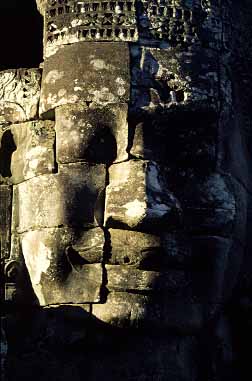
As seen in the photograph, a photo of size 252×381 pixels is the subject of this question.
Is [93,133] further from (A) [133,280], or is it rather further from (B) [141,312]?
(B) [141,312]

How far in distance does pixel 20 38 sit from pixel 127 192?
2530 millimetres

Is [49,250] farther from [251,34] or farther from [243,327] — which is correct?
[251,34]

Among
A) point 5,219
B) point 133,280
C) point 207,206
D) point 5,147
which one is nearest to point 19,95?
point 5,147

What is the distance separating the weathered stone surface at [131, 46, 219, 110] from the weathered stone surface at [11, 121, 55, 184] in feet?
2.61

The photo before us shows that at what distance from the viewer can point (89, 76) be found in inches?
395

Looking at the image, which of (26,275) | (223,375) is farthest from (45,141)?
(223,375)

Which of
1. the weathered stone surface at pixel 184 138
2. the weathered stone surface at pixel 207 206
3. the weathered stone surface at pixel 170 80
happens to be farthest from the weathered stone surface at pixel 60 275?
the weathered stone surface at pixel 170 80

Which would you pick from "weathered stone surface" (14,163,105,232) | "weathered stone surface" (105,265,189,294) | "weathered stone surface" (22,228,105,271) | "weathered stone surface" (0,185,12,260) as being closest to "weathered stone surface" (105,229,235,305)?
"weathered stone surface" (105,265,189,294)

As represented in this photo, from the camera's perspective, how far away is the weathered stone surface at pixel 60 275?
31.9 ft

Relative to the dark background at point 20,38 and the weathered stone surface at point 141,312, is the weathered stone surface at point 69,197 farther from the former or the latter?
the dark background at point 20,38

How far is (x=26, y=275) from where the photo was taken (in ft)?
33.3

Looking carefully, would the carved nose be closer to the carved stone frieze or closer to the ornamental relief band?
the ornamental relief band

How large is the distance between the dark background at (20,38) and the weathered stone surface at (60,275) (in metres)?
2.23

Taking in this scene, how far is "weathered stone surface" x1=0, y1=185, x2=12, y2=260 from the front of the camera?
1029 centimetres
